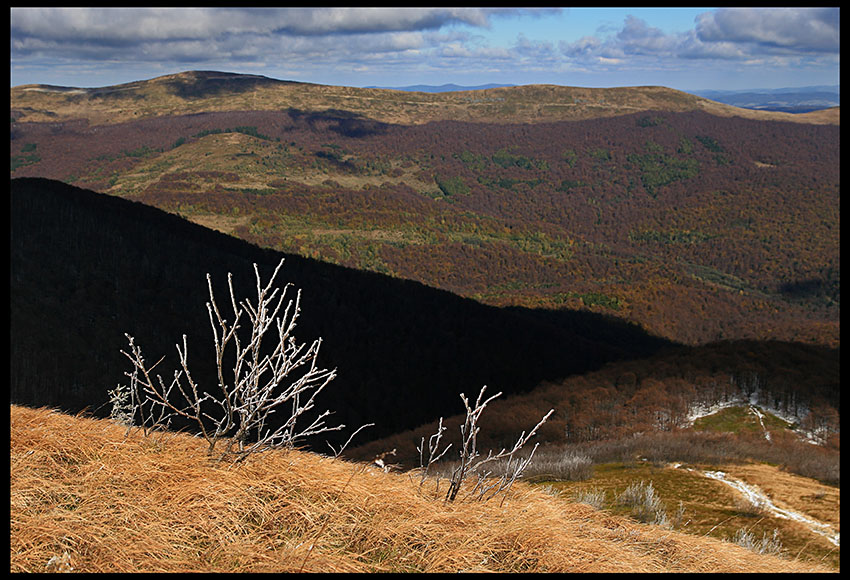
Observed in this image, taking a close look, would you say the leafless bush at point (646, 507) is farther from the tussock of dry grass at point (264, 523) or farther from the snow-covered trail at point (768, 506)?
the snow-covered trail at point (768, 506)

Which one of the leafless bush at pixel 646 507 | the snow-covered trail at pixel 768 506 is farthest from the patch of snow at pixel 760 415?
the leafless bush at pixel 646 507

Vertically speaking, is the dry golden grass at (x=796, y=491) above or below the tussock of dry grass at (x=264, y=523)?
below

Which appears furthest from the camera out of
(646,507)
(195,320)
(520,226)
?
(520,226)

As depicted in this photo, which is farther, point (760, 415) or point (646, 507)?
point (760, 415)

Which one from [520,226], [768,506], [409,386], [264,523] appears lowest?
[409,386]

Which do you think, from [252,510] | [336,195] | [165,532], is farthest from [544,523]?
[336,195]

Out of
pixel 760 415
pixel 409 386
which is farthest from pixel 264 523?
pixel 409 386

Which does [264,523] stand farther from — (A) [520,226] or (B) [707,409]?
(A) [520,226]
